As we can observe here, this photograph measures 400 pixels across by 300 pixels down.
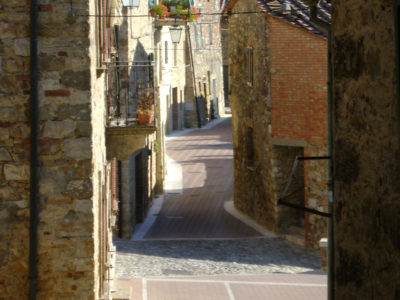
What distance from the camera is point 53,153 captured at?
30.9 ft

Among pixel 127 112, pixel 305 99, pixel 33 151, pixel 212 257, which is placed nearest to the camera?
pixel 33 151

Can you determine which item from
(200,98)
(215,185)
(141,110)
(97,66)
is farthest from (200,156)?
(97,66)

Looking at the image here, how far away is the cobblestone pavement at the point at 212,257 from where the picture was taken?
1562 cm

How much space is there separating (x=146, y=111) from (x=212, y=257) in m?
3.42

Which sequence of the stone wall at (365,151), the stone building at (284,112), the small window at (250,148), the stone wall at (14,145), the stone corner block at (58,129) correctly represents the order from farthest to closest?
the small window at (250,148) → the stone building at (284,112) → the stone corner block at (58,129) → the stone wall at (14,145) → the stone wall at (365,151)

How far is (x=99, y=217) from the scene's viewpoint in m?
10.3

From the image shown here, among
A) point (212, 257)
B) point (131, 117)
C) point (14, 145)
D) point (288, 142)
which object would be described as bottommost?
point (212, 257)

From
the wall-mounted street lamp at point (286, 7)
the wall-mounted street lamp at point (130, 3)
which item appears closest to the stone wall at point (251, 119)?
the wall-mounted street lamp at point (286, 7)

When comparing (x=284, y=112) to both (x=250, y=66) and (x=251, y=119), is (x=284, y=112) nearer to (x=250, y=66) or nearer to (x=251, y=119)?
(x=251, y=119)

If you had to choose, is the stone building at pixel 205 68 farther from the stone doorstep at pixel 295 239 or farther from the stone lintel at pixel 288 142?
the stone doorstep at pixel 295 239

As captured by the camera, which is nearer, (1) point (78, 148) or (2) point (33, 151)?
(2) point (33, 151)

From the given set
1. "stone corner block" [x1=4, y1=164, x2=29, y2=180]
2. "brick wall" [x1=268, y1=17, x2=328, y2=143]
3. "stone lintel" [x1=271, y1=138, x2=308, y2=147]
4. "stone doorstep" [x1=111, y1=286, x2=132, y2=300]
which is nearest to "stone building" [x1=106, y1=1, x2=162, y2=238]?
"brick wall" [x1=268, y1=17, x2=328, y2=143]

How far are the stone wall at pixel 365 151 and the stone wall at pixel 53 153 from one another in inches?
177

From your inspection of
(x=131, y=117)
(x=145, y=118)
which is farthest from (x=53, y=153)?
(x=131, y=117)
